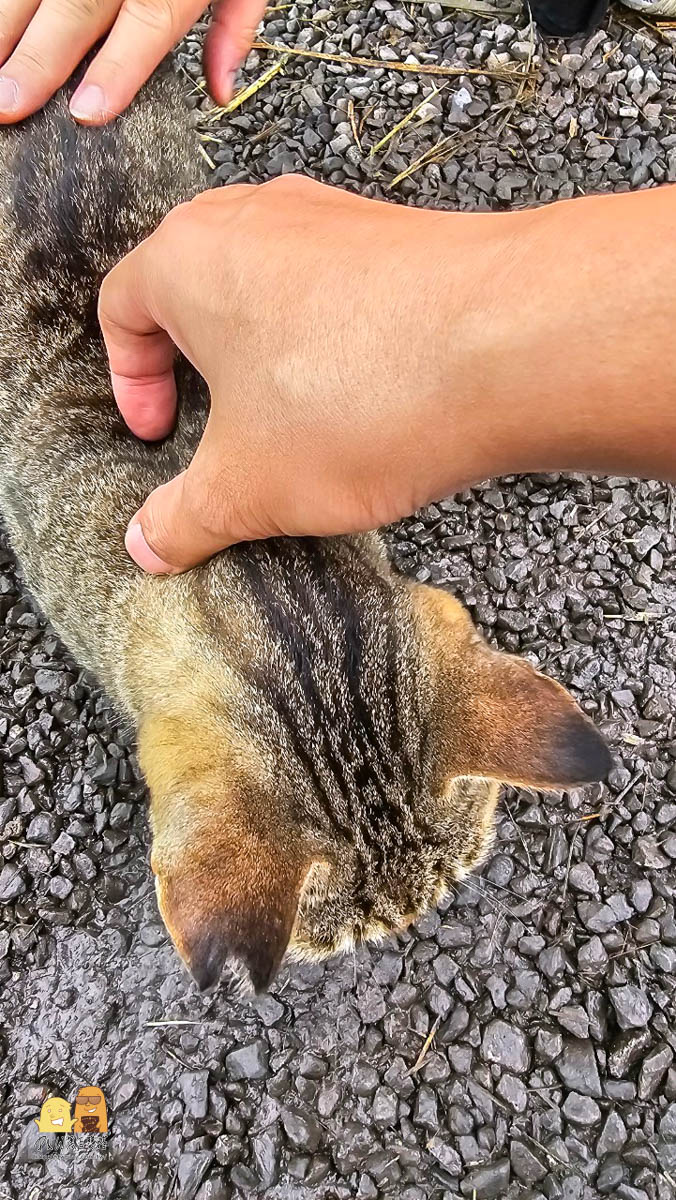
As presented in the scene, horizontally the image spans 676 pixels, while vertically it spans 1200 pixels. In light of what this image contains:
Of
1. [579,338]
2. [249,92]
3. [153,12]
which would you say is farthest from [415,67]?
[579,338]

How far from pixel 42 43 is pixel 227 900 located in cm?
248

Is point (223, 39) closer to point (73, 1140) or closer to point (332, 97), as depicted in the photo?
point (332, 97)

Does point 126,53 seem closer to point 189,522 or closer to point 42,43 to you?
point 42,43

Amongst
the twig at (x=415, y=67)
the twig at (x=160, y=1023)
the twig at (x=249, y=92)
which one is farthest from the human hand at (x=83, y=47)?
the twig at (x=160, y=1023)

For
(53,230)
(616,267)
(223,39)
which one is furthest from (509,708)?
(223,39)

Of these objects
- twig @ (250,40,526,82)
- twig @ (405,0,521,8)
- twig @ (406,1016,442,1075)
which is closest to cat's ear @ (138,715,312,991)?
twig @ (406,1016,442,1075)

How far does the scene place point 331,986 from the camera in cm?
286

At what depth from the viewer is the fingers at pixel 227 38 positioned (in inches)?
118

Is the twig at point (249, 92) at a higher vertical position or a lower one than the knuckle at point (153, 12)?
lower

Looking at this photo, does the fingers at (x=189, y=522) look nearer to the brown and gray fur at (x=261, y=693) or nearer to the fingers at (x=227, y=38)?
the brown and gray fur at (x=261, y=693)

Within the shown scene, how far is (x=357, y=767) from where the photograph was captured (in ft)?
6.84

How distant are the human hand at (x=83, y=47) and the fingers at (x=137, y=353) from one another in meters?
0.80

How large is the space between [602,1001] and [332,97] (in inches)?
154

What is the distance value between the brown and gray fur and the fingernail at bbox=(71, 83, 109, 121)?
53mm
